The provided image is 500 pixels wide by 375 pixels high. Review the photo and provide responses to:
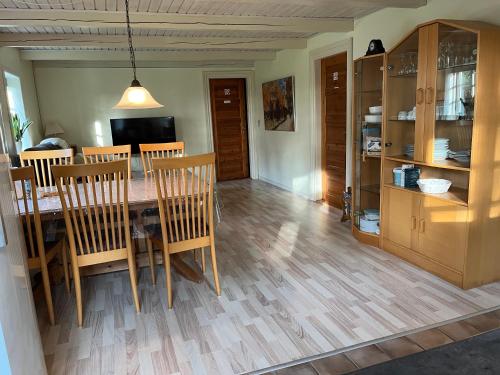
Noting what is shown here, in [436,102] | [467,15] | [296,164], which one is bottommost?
[296,164]

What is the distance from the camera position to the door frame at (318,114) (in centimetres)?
448

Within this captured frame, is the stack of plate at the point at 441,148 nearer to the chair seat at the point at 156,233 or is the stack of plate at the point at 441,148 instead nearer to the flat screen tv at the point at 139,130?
the chair seat at the point at 156,233

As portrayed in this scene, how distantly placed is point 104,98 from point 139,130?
80cm

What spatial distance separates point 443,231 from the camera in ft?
9.26

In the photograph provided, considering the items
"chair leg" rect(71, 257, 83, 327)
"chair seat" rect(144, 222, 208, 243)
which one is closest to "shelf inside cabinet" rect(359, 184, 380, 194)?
"chair seat" rect(144, 222, 208, 243)

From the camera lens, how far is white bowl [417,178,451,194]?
2.92m

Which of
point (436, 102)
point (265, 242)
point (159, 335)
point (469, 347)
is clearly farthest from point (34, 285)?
point (436, 102)

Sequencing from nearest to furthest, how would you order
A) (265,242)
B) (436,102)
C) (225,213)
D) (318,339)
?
(318,339), (436,102), (265,242), (225,213)

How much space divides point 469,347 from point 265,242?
2155 millimetres

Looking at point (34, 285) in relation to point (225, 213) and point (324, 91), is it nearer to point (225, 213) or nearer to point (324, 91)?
point (225, 213)

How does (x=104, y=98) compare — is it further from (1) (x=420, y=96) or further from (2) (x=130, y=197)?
(1) (x=420, y=96)

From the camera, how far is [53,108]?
6.23 meters

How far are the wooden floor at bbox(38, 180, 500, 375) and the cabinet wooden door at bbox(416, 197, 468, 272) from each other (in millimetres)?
187

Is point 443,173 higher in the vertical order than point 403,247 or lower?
higher
